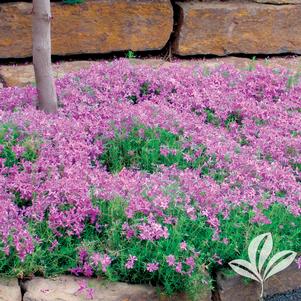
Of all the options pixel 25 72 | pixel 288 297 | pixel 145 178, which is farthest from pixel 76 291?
pixel 25 72

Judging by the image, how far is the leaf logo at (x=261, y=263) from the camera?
3.27 meters

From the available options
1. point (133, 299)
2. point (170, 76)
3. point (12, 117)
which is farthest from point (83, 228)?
point (170, 76)

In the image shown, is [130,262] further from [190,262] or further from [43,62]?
[43,62]

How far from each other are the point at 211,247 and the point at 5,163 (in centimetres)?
132

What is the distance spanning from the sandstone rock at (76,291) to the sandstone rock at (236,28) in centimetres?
354

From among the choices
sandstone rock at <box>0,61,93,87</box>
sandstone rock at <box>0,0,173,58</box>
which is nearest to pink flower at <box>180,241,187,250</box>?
sandstone rock at <box>0,61,93,87</box>

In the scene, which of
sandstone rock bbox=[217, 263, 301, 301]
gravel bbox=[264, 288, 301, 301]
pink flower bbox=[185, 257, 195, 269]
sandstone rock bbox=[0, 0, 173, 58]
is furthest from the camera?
sandstone rock bbox=[0, 0, 173, 58]

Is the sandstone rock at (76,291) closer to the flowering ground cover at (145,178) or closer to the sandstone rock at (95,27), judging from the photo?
the flowering ground cover at (145,178)

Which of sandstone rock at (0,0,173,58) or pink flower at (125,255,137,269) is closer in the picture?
pink flower at (125,255,137,269)

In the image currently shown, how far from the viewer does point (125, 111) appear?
4.39 m

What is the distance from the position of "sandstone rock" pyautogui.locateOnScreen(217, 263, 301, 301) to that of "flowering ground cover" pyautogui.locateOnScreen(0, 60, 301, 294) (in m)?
0.10

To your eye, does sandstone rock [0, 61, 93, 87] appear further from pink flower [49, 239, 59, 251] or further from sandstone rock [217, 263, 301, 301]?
sandstone rock [217, 263, 301, 301]

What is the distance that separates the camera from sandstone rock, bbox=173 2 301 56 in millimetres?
6301

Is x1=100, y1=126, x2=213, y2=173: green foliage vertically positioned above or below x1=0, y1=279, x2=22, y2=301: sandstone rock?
above
